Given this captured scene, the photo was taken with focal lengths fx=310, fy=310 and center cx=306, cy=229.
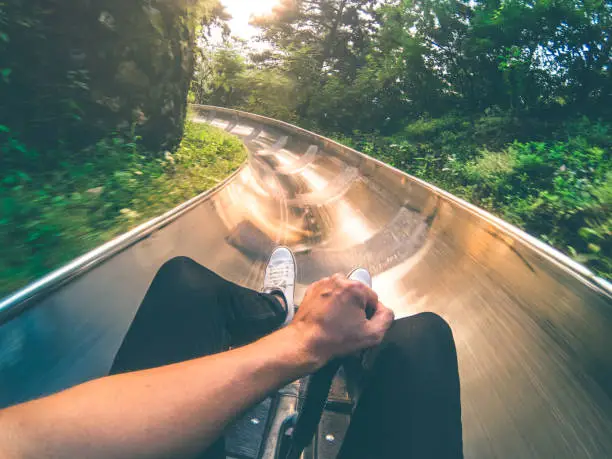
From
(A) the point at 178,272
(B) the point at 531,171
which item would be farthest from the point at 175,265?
(B) the point at 531,171

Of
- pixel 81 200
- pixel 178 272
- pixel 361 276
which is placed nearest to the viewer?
pixel 178 272

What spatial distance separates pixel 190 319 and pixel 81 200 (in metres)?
2.13

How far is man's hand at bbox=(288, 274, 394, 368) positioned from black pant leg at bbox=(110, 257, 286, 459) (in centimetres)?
39

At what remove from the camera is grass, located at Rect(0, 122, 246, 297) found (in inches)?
77.3

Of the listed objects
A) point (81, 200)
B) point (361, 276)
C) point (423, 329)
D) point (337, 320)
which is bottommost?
point (81, 200)

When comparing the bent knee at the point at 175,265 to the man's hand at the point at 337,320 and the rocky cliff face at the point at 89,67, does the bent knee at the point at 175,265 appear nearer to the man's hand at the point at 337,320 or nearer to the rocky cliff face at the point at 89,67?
the man's hand at the point at 337,320

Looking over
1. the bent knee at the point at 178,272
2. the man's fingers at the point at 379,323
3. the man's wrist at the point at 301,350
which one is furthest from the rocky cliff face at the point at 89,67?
the man's fingers at the point at 379,323

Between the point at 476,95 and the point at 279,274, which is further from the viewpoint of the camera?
the point at 476,95

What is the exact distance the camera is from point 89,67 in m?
3.22

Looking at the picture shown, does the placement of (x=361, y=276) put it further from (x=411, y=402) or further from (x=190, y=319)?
(x=190, y=319)

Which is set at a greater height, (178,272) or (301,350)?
(301,350)

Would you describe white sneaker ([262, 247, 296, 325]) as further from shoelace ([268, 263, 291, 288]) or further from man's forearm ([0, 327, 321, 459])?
man's forearm ([0, 327, 321, 459])

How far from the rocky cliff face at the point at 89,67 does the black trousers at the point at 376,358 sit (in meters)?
2.69

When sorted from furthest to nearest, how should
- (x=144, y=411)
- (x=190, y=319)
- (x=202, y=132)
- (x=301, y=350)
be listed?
(x=202, y=132)
(x=190, y=319)
(x=301, y=350)
(x=144, y=411)
